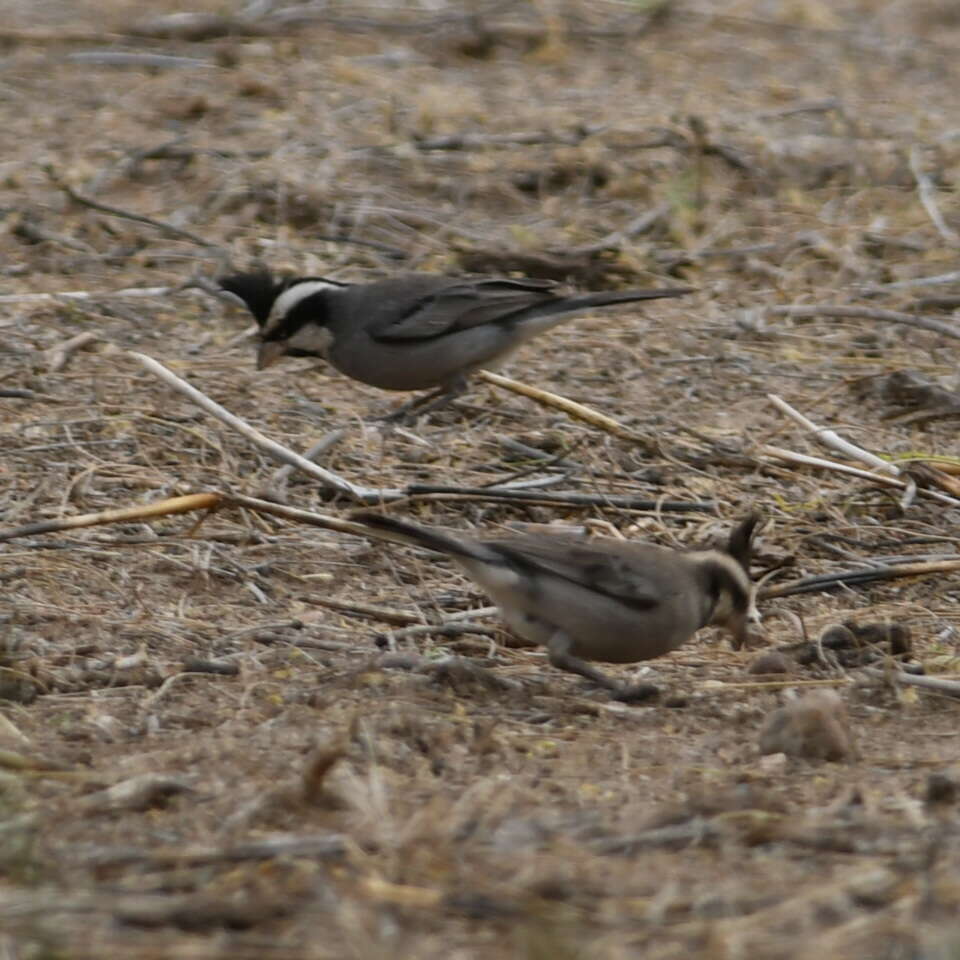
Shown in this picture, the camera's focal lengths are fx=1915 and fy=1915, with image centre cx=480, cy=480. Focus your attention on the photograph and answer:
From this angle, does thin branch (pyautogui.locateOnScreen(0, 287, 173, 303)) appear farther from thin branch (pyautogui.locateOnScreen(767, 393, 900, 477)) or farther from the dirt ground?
thin branch (pyautogui.locateOnScreen(767, 393, 900, 477))

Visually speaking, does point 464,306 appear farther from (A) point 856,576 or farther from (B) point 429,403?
(A) point 856,576

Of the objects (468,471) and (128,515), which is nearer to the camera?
(128,515)

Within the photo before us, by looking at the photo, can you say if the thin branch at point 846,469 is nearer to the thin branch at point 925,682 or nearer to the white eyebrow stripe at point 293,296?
the thin branch at point 925,682

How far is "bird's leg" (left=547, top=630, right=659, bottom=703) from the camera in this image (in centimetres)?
554

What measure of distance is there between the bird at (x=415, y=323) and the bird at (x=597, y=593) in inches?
96.0

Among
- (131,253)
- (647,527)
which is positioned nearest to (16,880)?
(647,527)

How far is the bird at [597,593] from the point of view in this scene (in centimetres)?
565

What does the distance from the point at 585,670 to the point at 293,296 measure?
3.00 m

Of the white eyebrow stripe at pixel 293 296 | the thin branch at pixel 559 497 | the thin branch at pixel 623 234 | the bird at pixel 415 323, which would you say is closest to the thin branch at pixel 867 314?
the thin branch at pixel 623 234

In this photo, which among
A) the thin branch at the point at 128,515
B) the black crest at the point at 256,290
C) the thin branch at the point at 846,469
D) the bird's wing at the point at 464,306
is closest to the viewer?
the thin branch at the point at 128,515

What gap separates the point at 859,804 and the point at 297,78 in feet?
28.2

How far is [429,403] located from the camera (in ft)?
27.3

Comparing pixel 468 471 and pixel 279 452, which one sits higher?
pixel 279 452

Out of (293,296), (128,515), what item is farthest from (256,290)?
(128,515)
